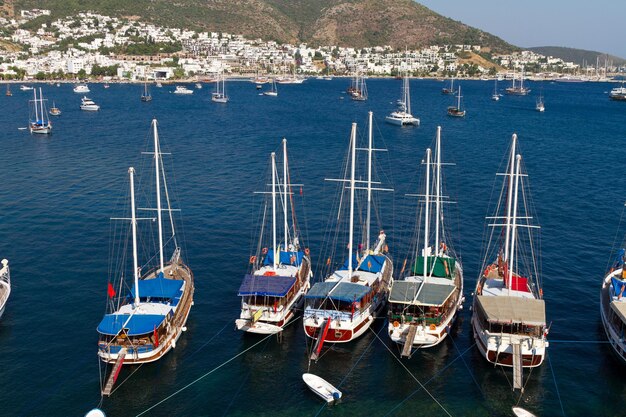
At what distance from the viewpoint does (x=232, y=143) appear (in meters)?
110

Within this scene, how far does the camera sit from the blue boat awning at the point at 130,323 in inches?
1331

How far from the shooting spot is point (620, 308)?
36094 mm

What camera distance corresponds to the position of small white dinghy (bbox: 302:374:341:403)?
31847 mm

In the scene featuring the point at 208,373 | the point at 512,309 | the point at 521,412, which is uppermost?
the point at 512,309

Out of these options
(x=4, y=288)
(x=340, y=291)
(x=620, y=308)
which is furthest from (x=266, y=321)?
(x=620, y=308)

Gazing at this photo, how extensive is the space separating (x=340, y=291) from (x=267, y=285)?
4791 mm

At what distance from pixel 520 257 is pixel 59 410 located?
1494 inches

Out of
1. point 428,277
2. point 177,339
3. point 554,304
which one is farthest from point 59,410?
point 554,304

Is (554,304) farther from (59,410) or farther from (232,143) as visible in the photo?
(232,143)

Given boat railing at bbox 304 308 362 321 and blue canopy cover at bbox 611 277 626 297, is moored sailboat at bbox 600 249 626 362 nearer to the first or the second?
blue canopy cover at bbox 611 277 626 297

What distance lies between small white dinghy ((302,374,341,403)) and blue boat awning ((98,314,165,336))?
910 centimetres

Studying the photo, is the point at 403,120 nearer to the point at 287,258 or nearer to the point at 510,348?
the point at 287,258

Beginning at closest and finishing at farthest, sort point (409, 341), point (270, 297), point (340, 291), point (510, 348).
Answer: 1. point (510, 348)
2. point (409, 341)
3. point (340, 291)
4. point (270, 297)

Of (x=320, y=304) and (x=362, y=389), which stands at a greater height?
(x=320, y=304)
